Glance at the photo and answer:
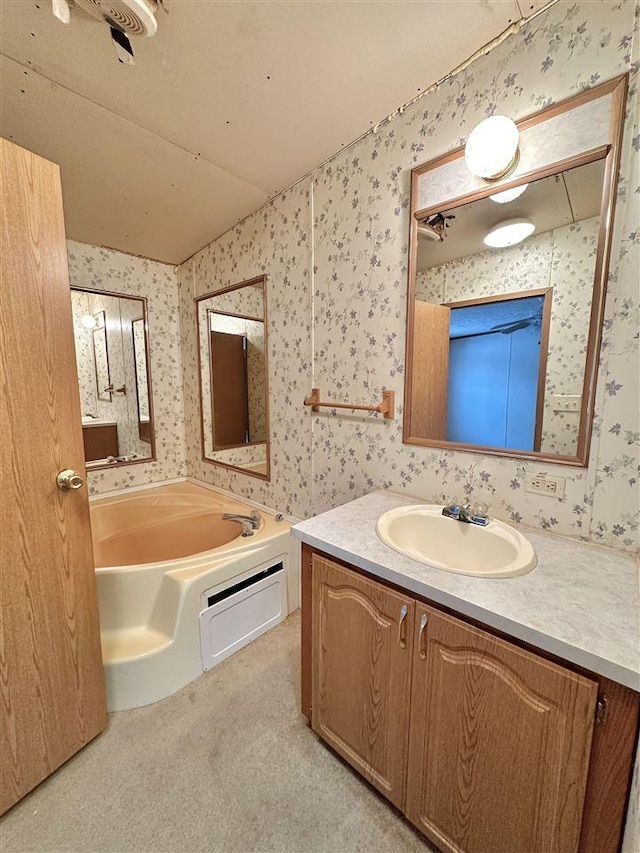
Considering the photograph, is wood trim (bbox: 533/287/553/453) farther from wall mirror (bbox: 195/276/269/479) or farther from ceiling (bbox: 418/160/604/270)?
wall mirror (bbox: 195/276/269/479)

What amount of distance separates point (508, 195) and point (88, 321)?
8.87 ft

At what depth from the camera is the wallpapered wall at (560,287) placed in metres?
1.03

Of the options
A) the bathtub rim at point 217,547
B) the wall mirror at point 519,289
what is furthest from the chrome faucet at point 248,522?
the wall mirror at point 519,289

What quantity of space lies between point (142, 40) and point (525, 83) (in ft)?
4.12

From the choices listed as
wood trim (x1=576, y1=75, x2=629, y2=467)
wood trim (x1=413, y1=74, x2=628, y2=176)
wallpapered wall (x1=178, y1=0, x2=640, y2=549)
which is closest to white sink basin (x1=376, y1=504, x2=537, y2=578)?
wallpapered wall (x1=178, y1=0, x2=640, y2=549)

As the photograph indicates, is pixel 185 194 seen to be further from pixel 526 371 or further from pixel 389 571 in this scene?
pixel 389 571

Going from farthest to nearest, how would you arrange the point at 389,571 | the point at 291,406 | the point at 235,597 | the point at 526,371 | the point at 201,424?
1. the point at 201,424
2. the point at 291,406
3. the point at 235,597
4. the point at 526,371
5. the point at 389,571

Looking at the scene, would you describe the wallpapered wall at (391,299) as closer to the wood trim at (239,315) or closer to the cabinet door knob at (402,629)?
the wood trim at (239,315)

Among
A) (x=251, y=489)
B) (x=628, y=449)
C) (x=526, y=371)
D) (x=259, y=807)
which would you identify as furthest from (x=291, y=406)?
(x=259, y=807)

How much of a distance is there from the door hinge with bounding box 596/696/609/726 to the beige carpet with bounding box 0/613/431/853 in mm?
801

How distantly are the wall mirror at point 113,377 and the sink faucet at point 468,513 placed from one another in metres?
2.50

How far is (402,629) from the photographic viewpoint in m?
0.94

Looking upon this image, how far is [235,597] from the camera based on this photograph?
1737 millimetres

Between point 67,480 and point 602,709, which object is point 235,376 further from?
point 602,709
